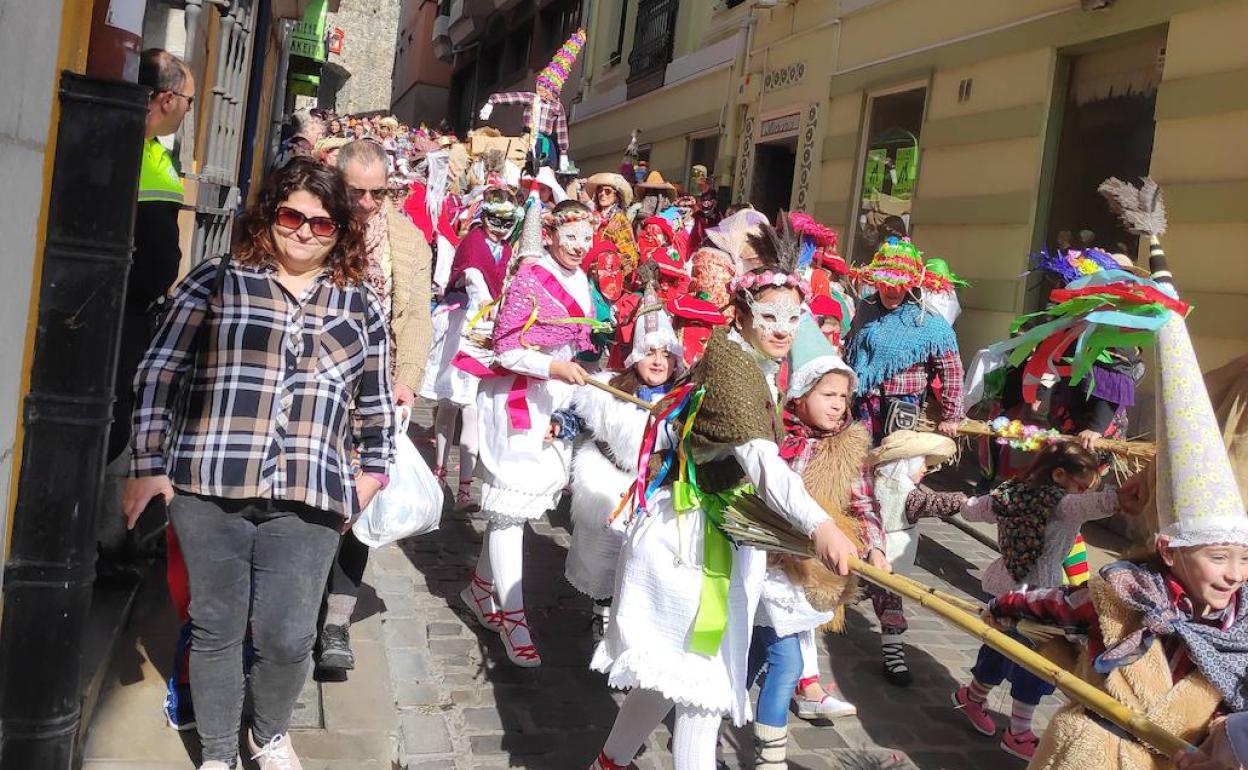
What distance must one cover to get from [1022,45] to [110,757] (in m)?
9.13

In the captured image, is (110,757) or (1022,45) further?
(1022,45)

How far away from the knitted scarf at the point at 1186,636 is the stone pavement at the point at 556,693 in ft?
5.69

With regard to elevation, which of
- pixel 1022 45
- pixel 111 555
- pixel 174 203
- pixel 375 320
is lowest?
pixel 111 555

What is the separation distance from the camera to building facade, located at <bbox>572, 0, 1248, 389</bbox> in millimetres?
7719

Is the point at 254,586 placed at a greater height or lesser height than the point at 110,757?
greater

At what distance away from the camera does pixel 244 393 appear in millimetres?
2871

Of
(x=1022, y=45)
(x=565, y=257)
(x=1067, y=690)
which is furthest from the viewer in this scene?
(x=1022, y=45)

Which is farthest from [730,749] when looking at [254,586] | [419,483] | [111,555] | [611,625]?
[111,555]

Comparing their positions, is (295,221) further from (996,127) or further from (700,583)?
(996,127)

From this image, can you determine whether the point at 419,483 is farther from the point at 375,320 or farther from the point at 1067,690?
the point at 1067,690

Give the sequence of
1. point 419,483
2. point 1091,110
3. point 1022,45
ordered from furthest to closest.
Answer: point 1022,45 → point 1091,110 → point 419,483

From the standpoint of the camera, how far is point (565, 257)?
190 inches

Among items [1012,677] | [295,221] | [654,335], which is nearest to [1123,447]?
[1012,677]

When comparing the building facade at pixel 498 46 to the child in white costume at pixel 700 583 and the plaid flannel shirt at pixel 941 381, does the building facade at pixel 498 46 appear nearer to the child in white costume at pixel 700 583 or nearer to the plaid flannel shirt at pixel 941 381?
the plaid flannel shirt at pixel 941 381
